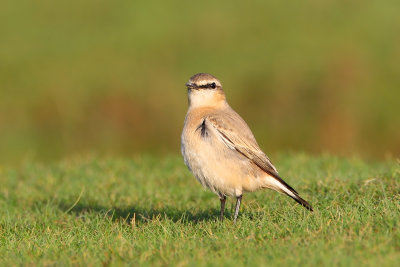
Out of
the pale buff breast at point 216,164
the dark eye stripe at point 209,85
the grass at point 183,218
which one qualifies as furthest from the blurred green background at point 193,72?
the pale buff breast at point 216,164

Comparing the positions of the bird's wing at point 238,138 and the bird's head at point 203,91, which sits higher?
the bird's head at point 203,91

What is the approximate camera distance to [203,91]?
9219 mm

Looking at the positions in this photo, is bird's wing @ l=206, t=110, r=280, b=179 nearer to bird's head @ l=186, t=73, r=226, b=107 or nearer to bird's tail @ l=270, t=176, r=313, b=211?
bird's tail @ l=270, t=176, r=313, b=211

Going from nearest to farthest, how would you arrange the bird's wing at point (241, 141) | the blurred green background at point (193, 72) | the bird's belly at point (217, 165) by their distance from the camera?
the bird's belly at point (217, 165) → the bird's wing at point (241, 141) → the blurred green background at point (193, 72)

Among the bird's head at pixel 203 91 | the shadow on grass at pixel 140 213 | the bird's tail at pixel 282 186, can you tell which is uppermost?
the bird's head at pixel 203 91

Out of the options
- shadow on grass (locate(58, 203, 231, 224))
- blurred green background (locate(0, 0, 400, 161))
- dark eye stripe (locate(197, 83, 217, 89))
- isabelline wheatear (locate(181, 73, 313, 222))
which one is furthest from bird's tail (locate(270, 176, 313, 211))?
blurred green background (locate(0, 0, 400, 161))

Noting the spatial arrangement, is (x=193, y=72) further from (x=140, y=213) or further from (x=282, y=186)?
(x=282, y=186)

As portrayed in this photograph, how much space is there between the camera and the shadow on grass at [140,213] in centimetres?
912

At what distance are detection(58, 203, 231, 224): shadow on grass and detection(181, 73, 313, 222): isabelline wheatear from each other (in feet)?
2.00

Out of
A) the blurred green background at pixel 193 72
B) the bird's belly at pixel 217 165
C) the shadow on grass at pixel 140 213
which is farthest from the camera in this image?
the blurred green background at pixel 193 72

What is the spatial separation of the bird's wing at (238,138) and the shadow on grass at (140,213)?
96cm

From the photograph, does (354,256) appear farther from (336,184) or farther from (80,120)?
(80,120)

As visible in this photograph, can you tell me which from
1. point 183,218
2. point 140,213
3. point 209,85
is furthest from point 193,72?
point 183,218

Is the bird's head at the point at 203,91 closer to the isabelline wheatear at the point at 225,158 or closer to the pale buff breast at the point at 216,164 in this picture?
the isabelline wheatear at the point at 225,158
